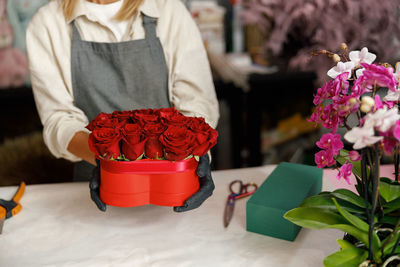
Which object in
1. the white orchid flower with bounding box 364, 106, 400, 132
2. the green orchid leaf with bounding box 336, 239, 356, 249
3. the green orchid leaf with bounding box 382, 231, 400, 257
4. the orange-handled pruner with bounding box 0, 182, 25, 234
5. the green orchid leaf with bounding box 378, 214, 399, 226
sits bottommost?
the orange-handled pruner with bounding box 0, 182, 25, 234

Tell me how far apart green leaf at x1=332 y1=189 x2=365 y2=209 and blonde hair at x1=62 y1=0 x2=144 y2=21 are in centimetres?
99

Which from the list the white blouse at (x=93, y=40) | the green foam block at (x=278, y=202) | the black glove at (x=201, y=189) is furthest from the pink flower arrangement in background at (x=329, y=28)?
the black glove at (x=201, y=189)

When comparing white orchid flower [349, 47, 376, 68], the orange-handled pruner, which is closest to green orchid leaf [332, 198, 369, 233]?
white orchid flower [349, 47, 376, 68]

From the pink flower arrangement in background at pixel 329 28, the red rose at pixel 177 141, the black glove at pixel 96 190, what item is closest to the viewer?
the red rose at pixel 177 141

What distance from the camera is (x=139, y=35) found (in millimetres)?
1522

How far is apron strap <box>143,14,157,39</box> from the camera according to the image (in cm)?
150

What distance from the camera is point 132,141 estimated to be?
0.94m

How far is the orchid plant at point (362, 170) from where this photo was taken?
71cm

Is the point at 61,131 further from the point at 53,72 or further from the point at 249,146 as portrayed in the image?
the point at 249,146

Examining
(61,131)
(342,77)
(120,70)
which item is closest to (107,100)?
(120,70)

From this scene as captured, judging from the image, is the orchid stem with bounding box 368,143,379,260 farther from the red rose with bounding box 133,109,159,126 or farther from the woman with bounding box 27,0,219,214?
the woman with bounding box 27,0,219,214

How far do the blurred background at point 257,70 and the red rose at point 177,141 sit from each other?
3.98 ft

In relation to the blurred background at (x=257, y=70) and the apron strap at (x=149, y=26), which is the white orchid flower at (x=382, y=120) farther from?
the blurred background at (x=257, y=70)

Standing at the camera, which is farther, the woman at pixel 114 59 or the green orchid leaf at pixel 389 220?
the woman at pixel 114 59
